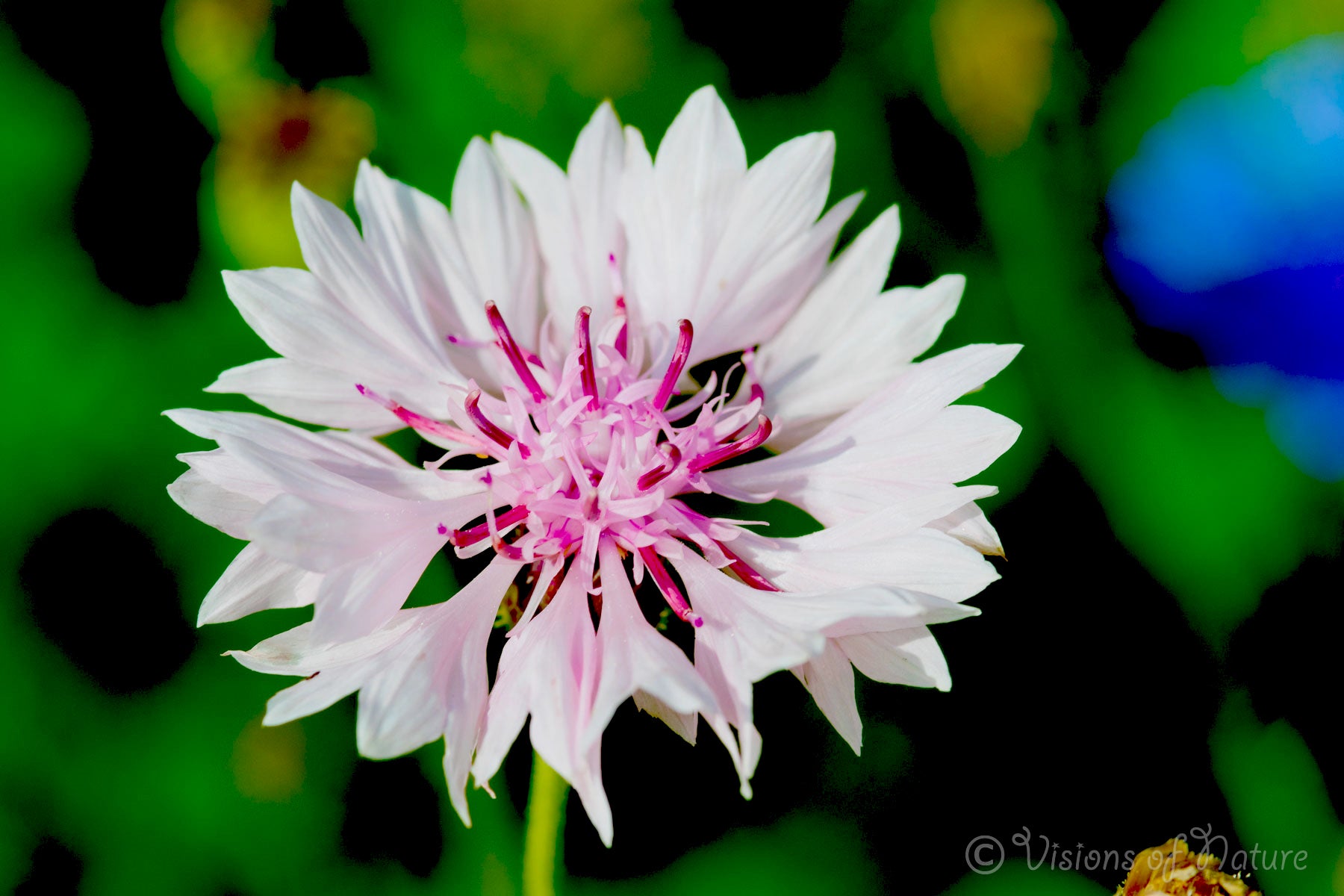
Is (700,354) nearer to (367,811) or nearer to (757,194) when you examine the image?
(757,194)

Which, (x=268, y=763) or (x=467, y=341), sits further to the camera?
(x=268, y=763)

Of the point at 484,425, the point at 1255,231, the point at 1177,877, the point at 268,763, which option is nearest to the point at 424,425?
the point at 484,425

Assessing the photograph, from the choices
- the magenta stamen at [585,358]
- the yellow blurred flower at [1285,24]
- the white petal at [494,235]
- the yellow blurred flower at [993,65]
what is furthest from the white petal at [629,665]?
the yellow blurred flower at [1285,24]

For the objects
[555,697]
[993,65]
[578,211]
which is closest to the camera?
[555,697]

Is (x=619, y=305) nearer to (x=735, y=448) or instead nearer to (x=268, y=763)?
(x=735, y=448)

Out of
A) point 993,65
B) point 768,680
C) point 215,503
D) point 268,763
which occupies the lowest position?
point 268,763

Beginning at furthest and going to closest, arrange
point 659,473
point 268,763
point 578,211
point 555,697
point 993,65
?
point 993,65
point 268,763
point 578,211
point 659,473
point 555,697

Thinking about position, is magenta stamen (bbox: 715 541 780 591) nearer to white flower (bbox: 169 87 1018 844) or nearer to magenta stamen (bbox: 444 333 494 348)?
white flower (bbox: 169 87 1018 844)

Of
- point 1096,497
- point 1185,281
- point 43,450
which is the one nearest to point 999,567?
point 1096,497
